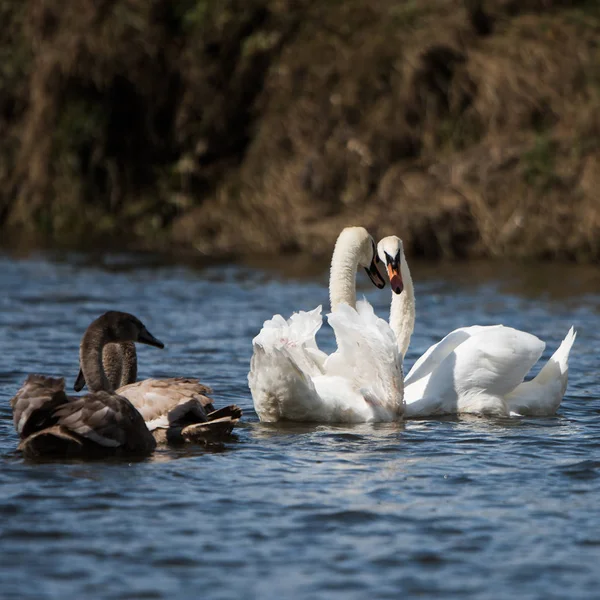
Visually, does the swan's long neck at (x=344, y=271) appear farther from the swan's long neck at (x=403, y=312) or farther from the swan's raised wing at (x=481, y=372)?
the swan's raised wing at (x=481, y=372)

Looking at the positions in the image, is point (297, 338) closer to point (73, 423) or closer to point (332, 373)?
point (332, 373)

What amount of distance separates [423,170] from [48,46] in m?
9.79

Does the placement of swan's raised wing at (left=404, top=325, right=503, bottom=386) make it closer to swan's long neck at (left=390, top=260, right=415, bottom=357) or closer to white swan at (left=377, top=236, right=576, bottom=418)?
white swan at (left=377, top=236, right=576, bottom=418)

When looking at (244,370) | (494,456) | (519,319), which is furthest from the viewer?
(519,319)

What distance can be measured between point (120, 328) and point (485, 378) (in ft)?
8.50

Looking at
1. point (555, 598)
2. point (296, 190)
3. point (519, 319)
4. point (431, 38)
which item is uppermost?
point (431, 38)

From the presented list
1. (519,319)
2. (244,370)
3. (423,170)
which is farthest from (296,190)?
(244,370)

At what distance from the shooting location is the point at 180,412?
8.18 meters

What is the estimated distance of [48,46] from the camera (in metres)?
30.4

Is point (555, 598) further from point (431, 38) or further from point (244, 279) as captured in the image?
point (431, 38)

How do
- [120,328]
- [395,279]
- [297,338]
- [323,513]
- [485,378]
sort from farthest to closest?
[395,279] → [485,378] → [297,338] → [120,328] → [323,513]

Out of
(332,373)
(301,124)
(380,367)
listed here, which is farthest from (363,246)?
(301,124)

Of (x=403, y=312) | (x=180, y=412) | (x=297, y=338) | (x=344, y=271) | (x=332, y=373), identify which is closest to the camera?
(x=180, y=412)

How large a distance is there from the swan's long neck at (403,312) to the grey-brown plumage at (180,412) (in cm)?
228
